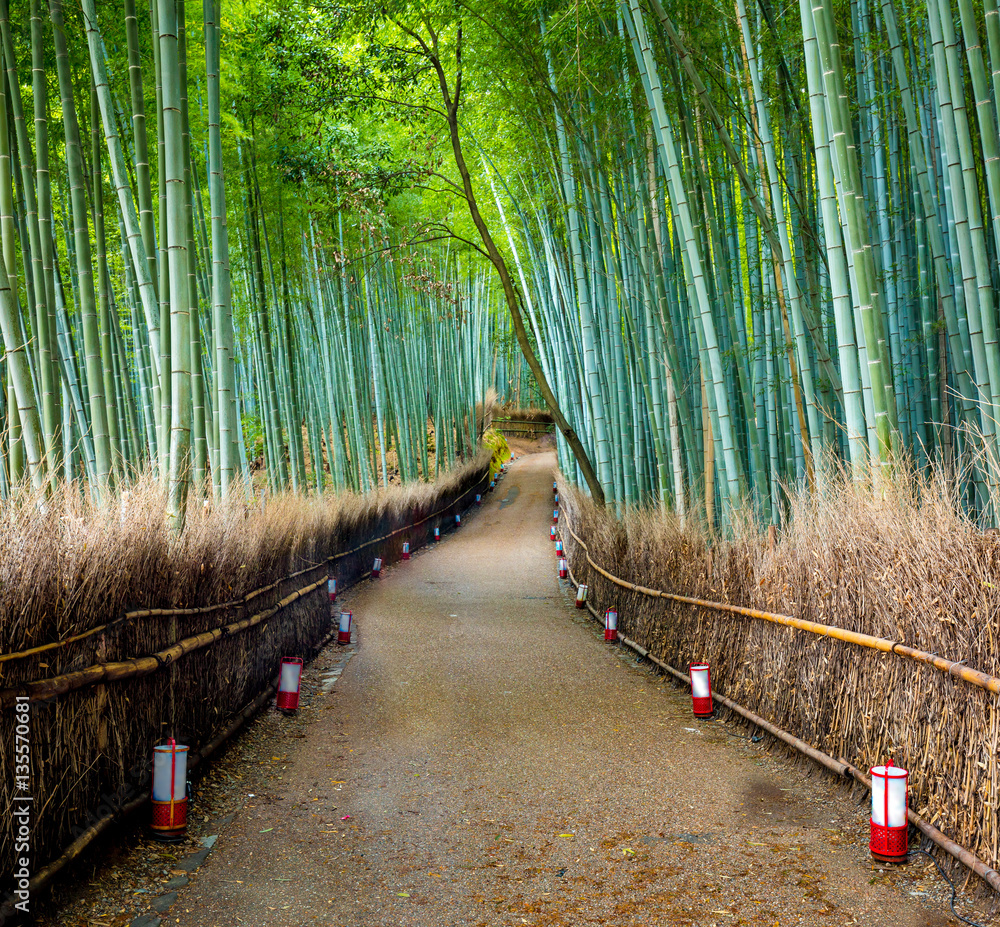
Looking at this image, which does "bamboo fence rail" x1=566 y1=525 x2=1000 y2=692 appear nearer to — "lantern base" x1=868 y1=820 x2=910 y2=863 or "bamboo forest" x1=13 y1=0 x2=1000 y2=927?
"bamboo forest" x1=13 y1=0 x2=1000 y2=927

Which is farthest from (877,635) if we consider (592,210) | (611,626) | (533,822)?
(592,210)

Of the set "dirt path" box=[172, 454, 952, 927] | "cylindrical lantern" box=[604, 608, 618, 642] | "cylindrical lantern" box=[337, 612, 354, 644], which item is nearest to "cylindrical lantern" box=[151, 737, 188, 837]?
"dirt path" box=[172, 454, 952, 927]

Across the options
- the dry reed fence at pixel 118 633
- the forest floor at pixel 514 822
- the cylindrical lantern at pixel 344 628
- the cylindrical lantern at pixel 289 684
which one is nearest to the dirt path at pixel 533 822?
the forest floor at pixel 514 822

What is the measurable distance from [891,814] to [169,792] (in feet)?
7.11

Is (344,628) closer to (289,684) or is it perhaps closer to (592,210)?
(289,684)

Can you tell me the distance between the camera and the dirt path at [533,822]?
226 centimetres

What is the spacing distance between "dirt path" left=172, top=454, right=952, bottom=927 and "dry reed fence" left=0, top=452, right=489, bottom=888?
0.40m

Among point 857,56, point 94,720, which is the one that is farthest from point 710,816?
point 857,56

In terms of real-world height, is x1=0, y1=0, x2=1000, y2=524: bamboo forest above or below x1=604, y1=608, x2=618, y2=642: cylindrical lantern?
above

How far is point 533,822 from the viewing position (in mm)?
2896

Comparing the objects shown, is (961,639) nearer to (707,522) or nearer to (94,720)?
(94,720)

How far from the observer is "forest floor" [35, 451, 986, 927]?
7.38 feet

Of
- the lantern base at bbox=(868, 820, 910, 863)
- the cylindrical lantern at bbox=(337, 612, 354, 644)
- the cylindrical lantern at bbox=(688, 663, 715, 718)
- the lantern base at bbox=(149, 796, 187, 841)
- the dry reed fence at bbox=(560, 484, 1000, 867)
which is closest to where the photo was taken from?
the dry reed fence at bbox=(560, 484, 1000, 867)

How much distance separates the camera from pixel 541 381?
8.70 meters
